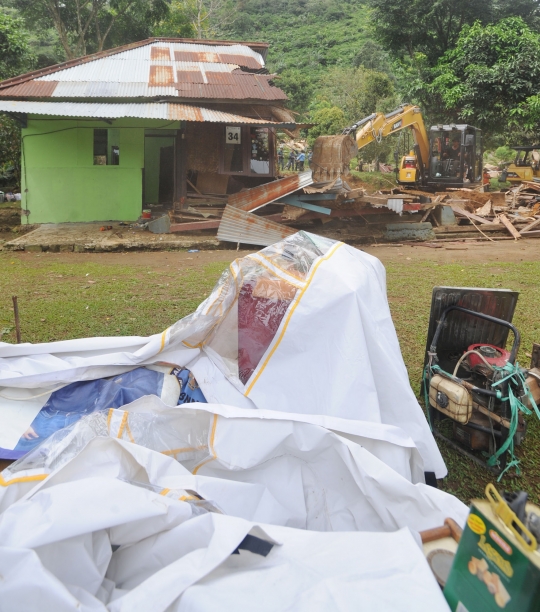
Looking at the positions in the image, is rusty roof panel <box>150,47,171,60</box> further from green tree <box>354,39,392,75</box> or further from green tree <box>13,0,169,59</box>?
green tree <box>354,39,392,75</box>

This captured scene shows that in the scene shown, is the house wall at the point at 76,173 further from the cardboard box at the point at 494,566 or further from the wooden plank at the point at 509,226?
the cardboard box at the point at 494,566

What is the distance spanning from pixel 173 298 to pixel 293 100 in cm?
2685

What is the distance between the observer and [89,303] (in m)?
6.53

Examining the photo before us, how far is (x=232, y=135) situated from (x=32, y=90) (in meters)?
4.71

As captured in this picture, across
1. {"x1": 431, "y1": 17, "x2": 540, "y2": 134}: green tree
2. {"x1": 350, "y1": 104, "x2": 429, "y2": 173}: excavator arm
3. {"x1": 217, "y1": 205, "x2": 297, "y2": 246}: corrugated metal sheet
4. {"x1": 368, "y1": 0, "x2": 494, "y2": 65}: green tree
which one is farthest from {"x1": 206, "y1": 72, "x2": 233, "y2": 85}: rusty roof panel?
{"x1": 368, "y1": 0, "x2": 494, "y2": 65}: green tree

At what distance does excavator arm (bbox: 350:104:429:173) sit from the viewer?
13273 millimetres

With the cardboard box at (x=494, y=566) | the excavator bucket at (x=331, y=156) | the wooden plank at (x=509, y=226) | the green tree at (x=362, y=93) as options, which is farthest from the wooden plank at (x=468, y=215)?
the cardboard box at (x=494, y=566)

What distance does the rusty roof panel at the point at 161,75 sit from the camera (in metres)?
12.6

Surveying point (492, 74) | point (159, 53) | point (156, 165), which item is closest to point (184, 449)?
point (156, 165)

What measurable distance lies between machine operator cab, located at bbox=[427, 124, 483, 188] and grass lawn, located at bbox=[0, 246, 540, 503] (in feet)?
28.6

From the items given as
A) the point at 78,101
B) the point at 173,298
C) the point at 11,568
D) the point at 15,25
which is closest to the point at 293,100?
the point at 15,25

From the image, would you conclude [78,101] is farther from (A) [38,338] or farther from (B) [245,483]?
(B) [245,483]

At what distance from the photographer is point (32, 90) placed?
11766mm

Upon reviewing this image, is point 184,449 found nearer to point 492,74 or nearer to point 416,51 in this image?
point 492,74
